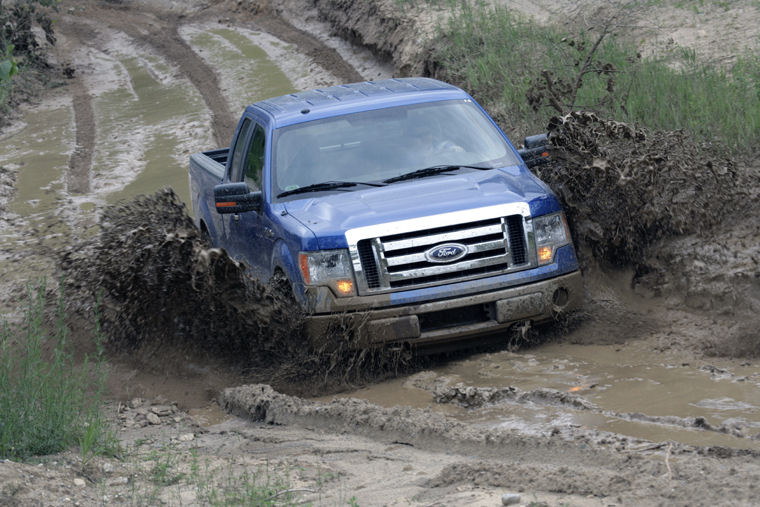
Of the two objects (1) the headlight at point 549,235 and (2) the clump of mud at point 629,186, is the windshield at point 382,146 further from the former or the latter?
(1) the headlight at point 549,235

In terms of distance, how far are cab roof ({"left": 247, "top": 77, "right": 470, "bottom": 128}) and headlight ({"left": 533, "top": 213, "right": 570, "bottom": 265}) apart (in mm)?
1633

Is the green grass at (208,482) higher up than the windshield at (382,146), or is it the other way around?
the windshield at (382,146)

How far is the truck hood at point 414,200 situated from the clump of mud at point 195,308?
0.56 m

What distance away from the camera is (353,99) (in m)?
8.03

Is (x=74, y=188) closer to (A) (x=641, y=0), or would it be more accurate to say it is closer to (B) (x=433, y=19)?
(B) (x=433, y=19)

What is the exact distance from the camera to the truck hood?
260 inches

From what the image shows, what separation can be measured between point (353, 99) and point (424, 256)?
1.98 metres

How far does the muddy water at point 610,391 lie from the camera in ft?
16.9

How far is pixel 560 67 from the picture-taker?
12781 millimetres

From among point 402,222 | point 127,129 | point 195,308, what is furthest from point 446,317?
point 127,129

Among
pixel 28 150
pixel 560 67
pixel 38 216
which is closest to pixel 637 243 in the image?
pixel 560 67

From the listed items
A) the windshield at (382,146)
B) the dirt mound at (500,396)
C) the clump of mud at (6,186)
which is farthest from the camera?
the clump of mud at (6,186)

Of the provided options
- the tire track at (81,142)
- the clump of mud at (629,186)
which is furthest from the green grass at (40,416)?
the tire track at (81,142)

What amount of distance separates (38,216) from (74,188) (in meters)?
1.60
